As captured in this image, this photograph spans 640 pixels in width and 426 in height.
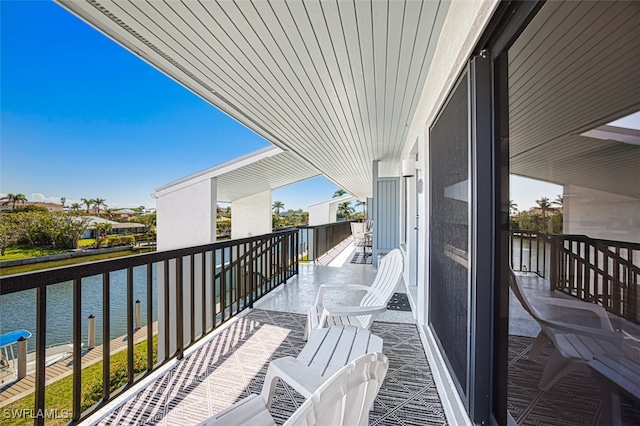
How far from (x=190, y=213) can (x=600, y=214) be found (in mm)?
8149

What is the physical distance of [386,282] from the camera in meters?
2.98

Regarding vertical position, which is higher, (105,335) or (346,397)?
(346,397)

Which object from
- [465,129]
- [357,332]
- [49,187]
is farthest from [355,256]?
[49,187]

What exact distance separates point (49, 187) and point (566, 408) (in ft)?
48.9

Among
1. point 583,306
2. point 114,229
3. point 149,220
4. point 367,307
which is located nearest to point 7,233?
point 114,229

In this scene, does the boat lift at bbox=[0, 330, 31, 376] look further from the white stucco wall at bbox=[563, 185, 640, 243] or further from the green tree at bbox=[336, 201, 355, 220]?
the green tree at bbox=[336, 201, 355, 220]

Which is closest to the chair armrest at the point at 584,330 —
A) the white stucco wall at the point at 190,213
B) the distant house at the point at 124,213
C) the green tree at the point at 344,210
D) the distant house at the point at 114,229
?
the distant house at the point at 114,229

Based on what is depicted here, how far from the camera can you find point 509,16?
1.18 metres

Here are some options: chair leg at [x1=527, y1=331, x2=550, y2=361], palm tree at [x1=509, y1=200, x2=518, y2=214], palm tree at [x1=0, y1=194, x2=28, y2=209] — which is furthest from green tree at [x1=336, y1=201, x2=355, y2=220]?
chair leg at [x1=527, y1=331, x2=550, y2=361]

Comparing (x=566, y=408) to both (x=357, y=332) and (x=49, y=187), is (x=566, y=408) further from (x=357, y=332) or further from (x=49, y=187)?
(x=49, y=187)

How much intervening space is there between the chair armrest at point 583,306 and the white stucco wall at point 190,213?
7.51 m

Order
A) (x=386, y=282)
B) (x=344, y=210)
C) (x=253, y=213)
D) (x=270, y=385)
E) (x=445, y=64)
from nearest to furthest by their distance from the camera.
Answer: (x=270, y=385)
(x=445, y=64)
(x=386, y=282)
(x=253, y=213)
(x=344, y=210)

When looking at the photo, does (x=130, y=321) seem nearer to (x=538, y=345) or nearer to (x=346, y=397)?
(x=346, y=397)

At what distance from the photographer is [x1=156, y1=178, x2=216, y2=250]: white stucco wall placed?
761 centimetres
